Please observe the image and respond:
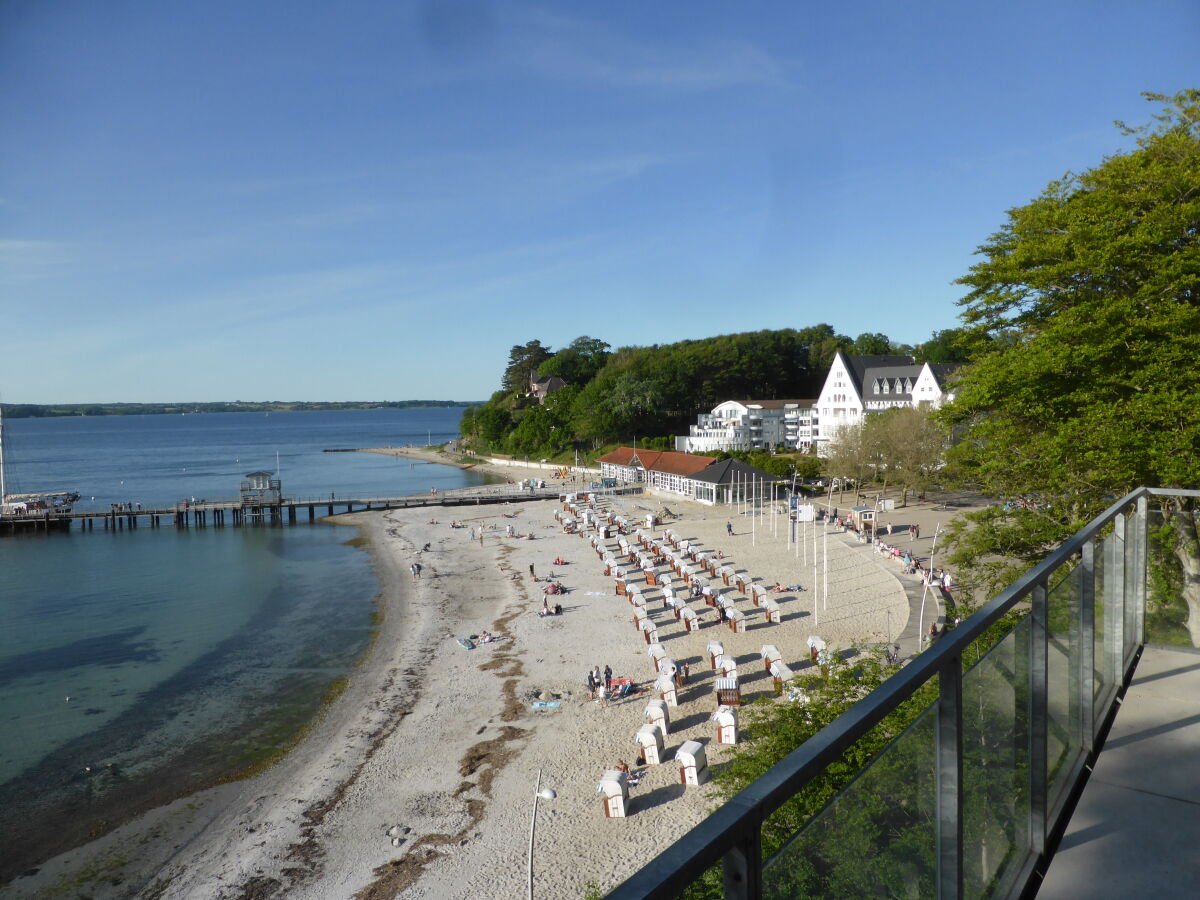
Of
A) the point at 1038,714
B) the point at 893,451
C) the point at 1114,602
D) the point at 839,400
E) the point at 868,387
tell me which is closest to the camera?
the point at 1038,714

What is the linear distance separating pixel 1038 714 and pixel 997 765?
0.52 m

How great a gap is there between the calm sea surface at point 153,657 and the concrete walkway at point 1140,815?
1644 centimetres

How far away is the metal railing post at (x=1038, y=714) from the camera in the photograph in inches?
109

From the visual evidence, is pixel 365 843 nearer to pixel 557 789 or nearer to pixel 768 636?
pixel 557 789

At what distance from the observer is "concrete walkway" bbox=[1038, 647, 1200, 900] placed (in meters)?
2.55

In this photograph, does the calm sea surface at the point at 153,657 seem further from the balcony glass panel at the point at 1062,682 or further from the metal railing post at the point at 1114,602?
the metal railing post at the point at 1114,602

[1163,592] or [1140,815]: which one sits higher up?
[1163,592]

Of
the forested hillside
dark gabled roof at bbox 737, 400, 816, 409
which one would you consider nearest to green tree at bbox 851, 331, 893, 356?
the forested hillside

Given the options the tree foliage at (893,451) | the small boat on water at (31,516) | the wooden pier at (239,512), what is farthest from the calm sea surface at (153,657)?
the tree foliage at (893,451)

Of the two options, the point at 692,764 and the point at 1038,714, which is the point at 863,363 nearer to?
the point at 692,764

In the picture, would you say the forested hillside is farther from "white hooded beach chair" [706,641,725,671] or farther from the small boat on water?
"white hooded beach chair" [706,641,725,671]

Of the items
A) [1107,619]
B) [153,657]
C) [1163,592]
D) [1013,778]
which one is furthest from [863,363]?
[1013,778]

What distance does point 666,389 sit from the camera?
80.8m

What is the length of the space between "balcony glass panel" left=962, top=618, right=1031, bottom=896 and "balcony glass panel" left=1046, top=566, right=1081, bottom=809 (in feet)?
0.96
